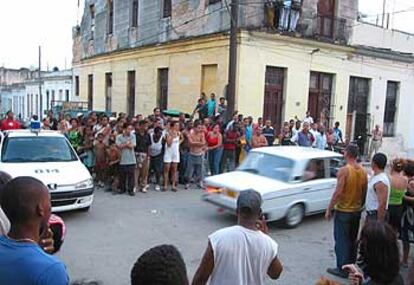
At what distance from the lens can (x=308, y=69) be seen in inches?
765

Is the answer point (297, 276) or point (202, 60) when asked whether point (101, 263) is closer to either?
point (297, 276)

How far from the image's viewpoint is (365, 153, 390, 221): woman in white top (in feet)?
18.7

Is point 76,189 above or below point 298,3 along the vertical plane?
below

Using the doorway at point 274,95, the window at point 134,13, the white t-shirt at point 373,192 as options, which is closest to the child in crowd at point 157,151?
the white t-shirt at point 373,192

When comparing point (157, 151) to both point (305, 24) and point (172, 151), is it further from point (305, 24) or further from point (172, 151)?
point (305, 24)

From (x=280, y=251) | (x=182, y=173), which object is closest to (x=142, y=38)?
(x=182, y=173)

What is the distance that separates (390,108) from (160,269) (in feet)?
79.5

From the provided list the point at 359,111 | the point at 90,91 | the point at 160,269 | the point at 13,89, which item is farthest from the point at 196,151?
the point at 13,89

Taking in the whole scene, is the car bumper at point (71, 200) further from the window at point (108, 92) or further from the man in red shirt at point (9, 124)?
the window at point (108, 92)

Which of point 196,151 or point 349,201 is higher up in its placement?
point 349,201

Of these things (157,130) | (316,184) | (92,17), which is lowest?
(316,184)

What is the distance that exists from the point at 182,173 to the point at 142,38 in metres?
13.4

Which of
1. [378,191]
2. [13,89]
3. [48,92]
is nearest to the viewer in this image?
[378,191]

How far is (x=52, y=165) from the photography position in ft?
29.6
